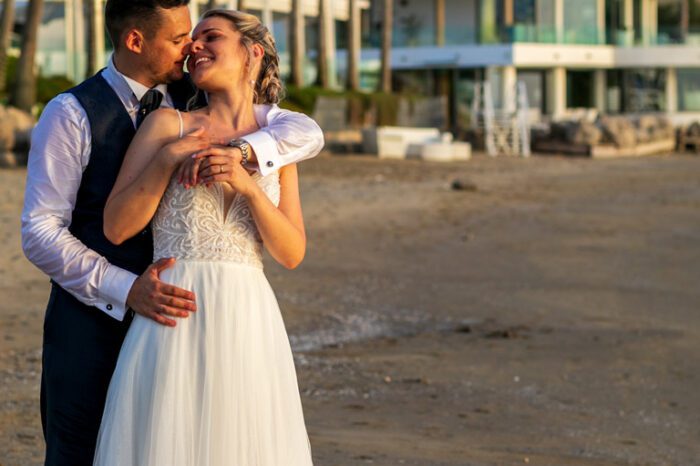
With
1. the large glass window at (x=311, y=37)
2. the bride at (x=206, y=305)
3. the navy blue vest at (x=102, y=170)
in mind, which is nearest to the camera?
the bride at (x=206, y=305)

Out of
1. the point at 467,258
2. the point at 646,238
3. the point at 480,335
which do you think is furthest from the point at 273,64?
the point at 646,238

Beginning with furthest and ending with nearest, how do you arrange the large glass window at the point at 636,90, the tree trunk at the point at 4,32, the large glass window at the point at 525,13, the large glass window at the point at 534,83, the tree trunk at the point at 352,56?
the large glass window at the point at 636,90, the large glass window at the point at 525,13, the large glass window at the point at 534,83, the tree trunk at the point at 352,56, the tree trunk at the point at 4,32

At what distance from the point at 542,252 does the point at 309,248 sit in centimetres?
271

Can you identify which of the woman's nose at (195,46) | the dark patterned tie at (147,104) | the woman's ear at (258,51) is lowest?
the dark patterned tie at (147,104)

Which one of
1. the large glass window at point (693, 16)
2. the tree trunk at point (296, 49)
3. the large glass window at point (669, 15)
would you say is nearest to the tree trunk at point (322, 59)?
the tree trunk at point (296, 49)

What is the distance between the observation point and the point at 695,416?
7.71 metres

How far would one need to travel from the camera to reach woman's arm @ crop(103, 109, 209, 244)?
10.7ft

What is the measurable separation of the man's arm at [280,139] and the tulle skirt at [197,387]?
29 cm

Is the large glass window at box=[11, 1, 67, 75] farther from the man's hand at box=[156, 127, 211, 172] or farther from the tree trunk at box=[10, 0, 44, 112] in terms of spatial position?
the man's hand at box=[156, 127, 211, 172]

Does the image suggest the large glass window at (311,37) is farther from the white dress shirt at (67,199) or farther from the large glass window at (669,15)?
the white dress shirt at (67,199)

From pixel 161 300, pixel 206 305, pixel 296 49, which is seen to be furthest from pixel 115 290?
pixel 296 49

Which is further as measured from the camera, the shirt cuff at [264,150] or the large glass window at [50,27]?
the large glass window at [50,27]

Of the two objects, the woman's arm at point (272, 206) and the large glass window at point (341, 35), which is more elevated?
the large glass window at point (341, 35)

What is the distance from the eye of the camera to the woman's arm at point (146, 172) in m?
3.26
